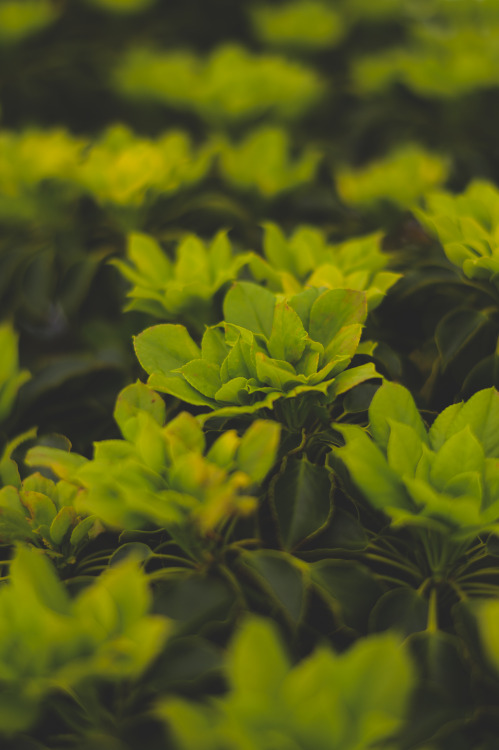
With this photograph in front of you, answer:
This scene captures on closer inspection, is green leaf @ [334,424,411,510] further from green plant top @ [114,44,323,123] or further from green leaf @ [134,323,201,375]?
green plant top @ [114,44,323,123]

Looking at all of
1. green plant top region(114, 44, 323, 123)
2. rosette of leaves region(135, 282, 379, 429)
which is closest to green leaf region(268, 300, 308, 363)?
rosette of leaves region(135, 282, 379, 429)

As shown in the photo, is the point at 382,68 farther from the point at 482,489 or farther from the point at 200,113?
the point at 482,489

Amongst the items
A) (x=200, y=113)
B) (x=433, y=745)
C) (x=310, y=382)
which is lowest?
(x=433, y=745)

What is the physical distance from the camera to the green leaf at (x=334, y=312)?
100 centimetres

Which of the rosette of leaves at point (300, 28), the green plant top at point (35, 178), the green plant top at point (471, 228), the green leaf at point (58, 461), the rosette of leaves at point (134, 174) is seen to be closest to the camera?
the green leaf at point (58, 461)

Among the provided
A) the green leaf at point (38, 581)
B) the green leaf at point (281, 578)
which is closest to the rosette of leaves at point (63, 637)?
the green leaf at point (38, 581)

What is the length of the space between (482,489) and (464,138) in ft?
5.07

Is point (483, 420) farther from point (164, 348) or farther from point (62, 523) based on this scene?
point (62, 523)

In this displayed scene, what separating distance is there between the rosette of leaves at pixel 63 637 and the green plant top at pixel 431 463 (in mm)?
312

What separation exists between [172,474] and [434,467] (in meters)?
0.34

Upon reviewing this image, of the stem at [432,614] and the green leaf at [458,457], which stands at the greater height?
the green leaf at [458,457]

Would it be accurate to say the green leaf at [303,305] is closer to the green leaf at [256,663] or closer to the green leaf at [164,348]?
the green leaf at [164,348]

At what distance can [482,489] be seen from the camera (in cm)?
86

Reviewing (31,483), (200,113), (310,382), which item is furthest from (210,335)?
(200,113)
